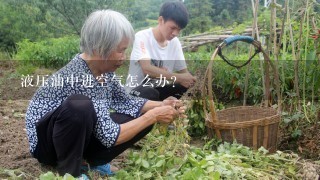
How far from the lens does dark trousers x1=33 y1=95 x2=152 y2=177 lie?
194 cm

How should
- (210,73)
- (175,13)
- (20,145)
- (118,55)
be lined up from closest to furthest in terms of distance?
(118,55) → (210,73) → (20,145) → (175,13)

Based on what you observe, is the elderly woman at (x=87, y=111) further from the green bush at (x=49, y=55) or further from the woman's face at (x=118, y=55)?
the green bush at (x=49, y=55)

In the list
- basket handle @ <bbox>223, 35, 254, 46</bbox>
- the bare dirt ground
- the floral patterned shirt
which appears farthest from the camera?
basket handle @ <bbox>223, 35, 254, 46</bbox>

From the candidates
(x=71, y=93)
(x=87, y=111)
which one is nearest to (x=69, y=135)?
(x=87, y=111)

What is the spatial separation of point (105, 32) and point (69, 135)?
516mm

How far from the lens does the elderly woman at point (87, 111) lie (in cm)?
197

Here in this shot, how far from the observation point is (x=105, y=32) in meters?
2.02

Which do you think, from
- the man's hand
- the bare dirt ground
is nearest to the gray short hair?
the bare dirt ground

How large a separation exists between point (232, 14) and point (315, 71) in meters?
8.63

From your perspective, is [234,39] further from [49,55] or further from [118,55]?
[49,55]

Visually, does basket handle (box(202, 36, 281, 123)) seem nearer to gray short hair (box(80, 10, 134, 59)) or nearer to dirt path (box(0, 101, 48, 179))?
gray short hair (box(80, 10, 134, 59))

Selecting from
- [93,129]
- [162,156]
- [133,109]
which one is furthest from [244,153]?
[93,129]

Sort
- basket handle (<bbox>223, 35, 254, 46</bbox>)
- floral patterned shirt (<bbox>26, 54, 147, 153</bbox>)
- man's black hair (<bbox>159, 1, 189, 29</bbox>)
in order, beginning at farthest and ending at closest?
man's black hair (<bbox>159, 1, 189, 29</bbox>) → basket handle (<bbox>223, 35, 254, 46</bbox>) → floral patterned shirt (<bbox>26, 54, 147, 153</bbox>)

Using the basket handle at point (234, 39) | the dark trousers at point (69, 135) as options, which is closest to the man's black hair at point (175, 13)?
the basket handle at point (234, 39)
